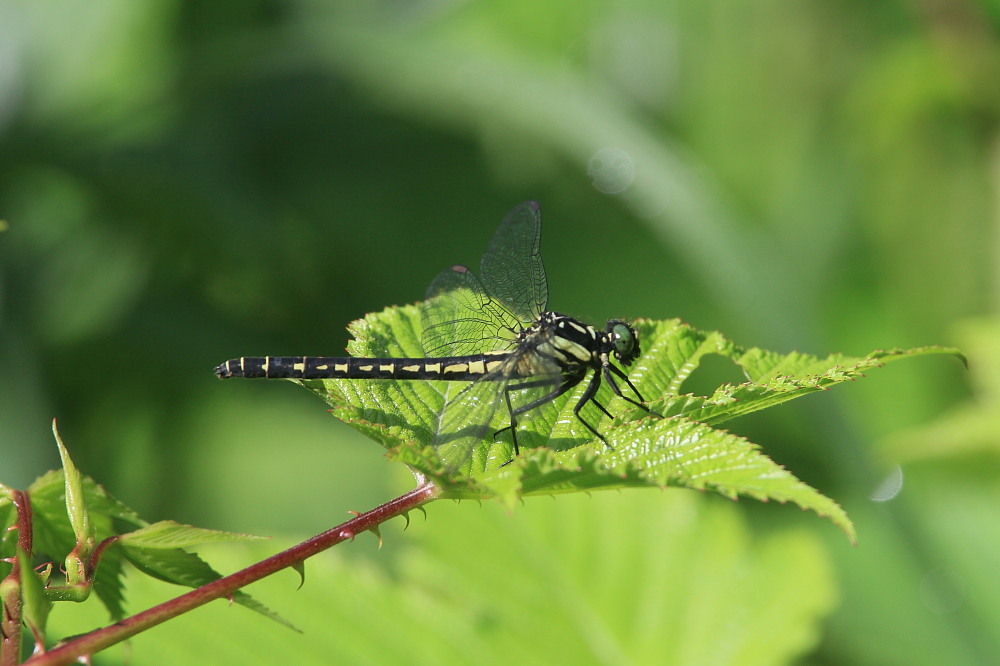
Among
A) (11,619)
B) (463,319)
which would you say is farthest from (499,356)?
(11,619)

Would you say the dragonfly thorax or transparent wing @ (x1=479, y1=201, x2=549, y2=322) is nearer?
the dragonfly thorax

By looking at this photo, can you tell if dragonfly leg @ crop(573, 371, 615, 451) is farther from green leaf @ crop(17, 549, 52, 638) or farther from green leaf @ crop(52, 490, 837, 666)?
green leaf @ crop(17, 549, 52, 638)

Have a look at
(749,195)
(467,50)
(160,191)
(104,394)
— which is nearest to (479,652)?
(160,191)

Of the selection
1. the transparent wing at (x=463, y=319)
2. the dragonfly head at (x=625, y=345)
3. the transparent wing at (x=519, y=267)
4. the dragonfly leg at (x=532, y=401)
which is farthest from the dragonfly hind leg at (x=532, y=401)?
the transparent wing at (x=519, y=267)

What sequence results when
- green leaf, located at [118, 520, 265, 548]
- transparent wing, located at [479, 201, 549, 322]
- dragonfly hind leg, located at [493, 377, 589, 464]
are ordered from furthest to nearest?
1. transparent wing, located at [479, 201, 549, 322]
2. dragonfly hind leg, located at [493, 377, 589, 464]
3. green leaf, located at [118, 520, 265, 548]

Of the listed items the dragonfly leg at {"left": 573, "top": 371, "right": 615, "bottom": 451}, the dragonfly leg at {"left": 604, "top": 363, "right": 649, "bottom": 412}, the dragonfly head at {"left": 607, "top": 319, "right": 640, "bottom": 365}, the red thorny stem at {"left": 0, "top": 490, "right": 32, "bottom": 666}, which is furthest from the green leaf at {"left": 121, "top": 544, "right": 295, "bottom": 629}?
the dragonfly head at {"left": 607, "top": 319, "right": 640, "bottom": 365}
